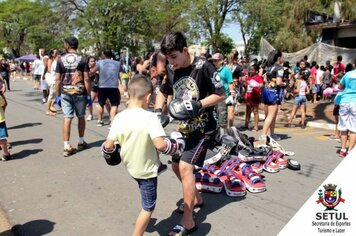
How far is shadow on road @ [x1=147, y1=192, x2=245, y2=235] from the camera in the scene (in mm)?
3564

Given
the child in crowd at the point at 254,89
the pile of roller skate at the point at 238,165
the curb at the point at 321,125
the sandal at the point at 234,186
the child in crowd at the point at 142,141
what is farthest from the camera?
the curb at the point at 321,125

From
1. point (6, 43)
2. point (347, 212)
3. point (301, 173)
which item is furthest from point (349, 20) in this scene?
point (6, 43)

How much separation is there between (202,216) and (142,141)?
1.42 m

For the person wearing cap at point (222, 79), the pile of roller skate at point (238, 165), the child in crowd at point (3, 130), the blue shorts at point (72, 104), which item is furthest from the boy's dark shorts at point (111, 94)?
the pile of roller skate at point (238, 165)

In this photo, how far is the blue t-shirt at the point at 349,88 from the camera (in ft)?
19.2

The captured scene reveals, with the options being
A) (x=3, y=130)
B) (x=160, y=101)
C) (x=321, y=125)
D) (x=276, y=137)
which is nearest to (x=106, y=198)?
(x=160, y=101)

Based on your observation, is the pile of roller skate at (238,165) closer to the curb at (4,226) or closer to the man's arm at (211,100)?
the man's arm at (211,100)

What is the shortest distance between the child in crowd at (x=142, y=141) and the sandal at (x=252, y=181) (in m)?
1.97

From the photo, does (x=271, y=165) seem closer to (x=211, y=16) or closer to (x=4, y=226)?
(x=4, y=226)

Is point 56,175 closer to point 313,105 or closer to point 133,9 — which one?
point 313,105

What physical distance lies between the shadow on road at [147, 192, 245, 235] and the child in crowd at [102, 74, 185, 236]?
64cm

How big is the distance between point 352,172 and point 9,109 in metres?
10.8

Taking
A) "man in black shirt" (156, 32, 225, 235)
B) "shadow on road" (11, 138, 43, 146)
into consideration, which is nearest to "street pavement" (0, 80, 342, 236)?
"shadow on road" (11, 138, 43, 146)

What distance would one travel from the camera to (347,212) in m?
3.62
